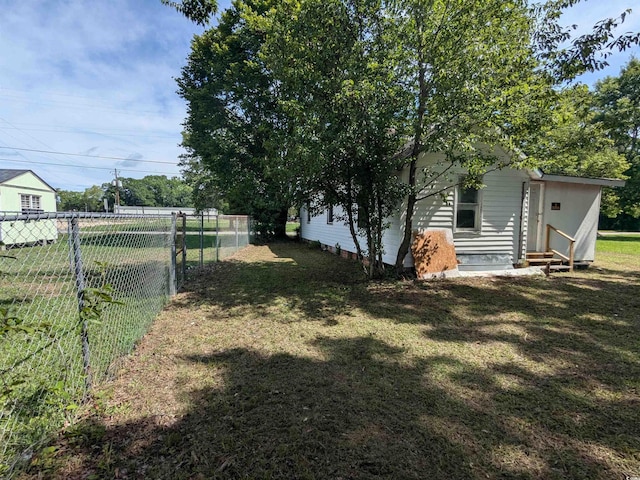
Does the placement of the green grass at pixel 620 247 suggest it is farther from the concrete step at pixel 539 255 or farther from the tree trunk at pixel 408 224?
the tree trunk at pixel 408 224

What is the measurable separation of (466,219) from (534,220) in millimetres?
2569

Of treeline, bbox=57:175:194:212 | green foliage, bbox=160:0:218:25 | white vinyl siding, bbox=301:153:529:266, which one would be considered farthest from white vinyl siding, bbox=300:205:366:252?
treeline, bbox=57:175:194:212

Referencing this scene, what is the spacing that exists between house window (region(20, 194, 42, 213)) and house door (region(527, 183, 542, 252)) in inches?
713

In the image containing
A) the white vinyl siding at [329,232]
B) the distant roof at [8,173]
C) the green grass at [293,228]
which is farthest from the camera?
the green grass at [293,228]

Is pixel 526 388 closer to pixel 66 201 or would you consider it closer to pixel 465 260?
pixel 465 260

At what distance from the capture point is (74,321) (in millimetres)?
3217

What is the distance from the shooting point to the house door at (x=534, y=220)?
9.22 m

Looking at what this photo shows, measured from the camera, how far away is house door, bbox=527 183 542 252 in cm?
922

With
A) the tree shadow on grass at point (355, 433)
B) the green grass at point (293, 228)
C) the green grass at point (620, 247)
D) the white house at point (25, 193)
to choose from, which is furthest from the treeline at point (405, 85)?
the green grass at point (293, 228)

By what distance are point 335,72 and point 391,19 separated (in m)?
1.22

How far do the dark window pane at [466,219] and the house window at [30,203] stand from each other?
1604 cm

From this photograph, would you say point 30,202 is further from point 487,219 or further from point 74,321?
point 487,219

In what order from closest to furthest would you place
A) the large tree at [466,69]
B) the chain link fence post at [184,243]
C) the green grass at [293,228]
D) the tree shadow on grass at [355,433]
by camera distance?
the tree shadow on grass at [355,433]
the large tree at [466,69]
the chain link fence post at [184,243]
the green grass at [293,228]

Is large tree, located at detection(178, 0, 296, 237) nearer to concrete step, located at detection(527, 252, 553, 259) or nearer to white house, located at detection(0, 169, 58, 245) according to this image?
white house, located at detection(0, 169, 58, 245)
